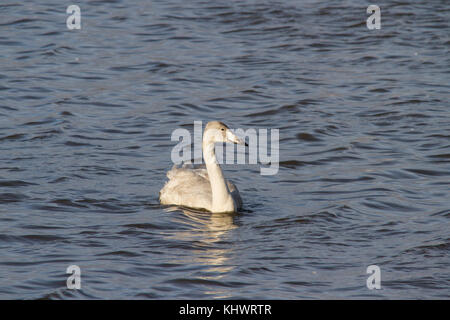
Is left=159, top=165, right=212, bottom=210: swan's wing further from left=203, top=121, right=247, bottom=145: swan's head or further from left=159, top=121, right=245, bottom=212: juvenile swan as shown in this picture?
left=203, top=121, right=247, bottom=145: swan's head

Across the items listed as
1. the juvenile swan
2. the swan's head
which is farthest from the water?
the swan's head

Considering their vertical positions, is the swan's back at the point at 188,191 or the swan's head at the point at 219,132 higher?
the swan's head at the point at 219,132

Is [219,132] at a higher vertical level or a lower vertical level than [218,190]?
higher

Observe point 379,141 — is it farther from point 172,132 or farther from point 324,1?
point 324,1

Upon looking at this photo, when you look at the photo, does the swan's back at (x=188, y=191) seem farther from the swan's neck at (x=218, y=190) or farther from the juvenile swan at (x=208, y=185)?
the swan's neck at (x=218, y=190)

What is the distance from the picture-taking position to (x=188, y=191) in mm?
11281

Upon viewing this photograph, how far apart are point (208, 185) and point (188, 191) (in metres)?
0.28

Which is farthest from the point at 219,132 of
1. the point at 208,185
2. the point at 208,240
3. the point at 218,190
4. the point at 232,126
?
Result: the point at 232,126

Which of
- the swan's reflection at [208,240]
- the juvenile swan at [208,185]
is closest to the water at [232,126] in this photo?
the swan's reflection at [208,240]

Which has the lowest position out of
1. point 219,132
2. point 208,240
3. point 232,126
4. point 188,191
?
point 208,240

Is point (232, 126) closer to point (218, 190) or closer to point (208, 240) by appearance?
point (218, 190)

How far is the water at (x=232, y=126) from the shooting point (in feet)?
29.0

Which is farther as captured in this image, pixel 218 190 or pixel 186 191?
pixel 186 191

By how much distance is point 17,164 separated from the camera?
12344 mm
